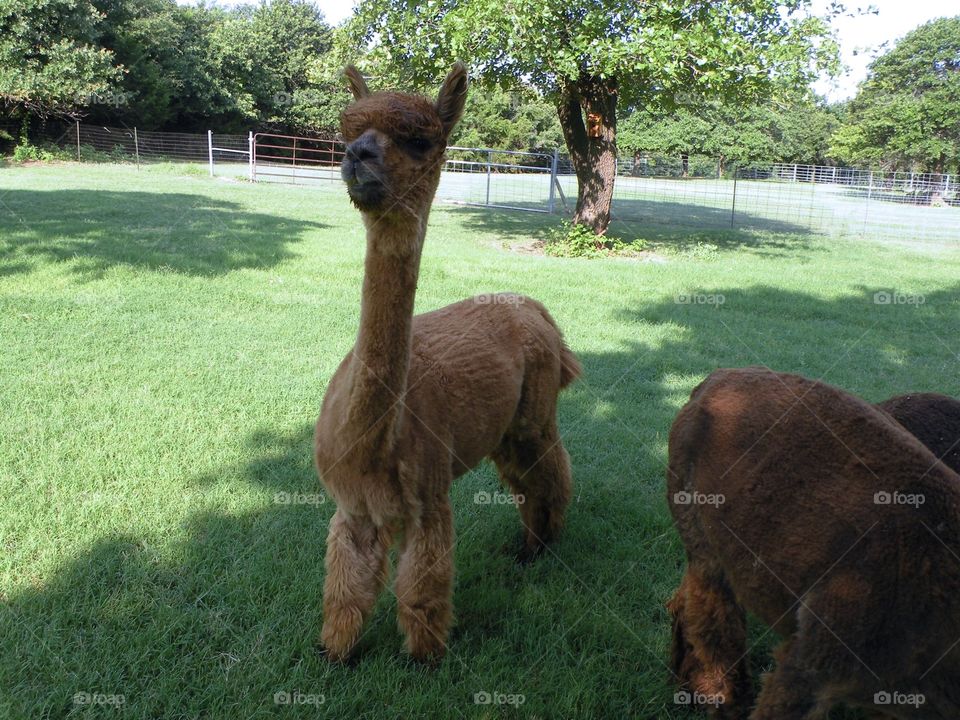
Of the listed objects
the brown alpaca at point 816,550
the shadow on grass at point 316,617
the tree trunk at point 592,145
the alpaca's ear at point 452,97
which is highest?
the tree trunk at point 592,145

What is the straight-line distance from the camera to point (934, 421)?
3.04 m

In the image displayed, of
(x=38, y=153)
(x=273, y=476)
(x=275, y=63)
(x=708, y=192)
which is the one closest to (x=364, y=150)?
(x=273, y=476)

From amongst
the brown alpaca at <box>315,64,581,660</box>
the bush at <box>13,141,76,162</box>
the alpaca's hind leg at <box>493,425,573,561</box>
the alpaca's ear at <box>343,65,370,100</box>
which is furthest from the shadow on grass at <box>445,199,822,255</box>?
the bush at <box>13,141,76,162</box>

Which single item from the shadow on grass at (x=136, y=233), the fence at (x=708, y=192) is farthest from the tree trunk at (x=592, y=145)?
the shadow on grass at (x=136, y=233)

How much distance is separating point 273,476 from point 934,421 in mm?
3744

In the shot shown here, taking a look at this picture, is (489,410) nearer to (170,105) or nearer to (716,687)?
(716,687)

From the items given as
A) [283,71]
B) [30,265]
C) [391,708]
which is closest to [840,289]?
[391,708]

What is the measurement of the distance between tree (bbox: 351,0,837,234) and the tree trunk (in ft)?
0.07

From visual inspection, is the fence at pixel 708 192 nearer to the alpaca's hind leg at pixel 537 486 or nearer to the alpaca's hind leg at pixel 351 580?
the alpaca's hind leg at pixel 537 486

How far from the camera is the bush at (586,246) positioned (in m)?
14.5

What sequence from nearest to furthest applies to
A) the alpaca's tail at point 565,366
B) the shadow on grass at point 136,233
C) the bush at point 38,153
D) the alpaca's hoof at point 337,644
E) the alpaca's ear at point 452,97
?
Answer: the alpaca's ear at point 452,97
the alpaca's hoof at point 337,644
the alpaca's tail at point 565,366
the shadow on grass at point 136,233
the bush at point 38,153

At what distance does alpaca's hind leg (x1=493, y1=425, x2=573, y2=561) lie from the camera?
429cm

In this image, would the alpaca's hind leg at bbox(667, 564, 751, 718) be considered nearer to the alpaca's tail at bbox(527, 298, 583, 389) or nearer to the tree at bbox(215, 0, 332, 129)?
the alpaca's tail at bbox(527, 298, 583, 389)

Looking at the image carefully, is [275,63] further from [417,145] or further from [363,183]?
[363,183]
